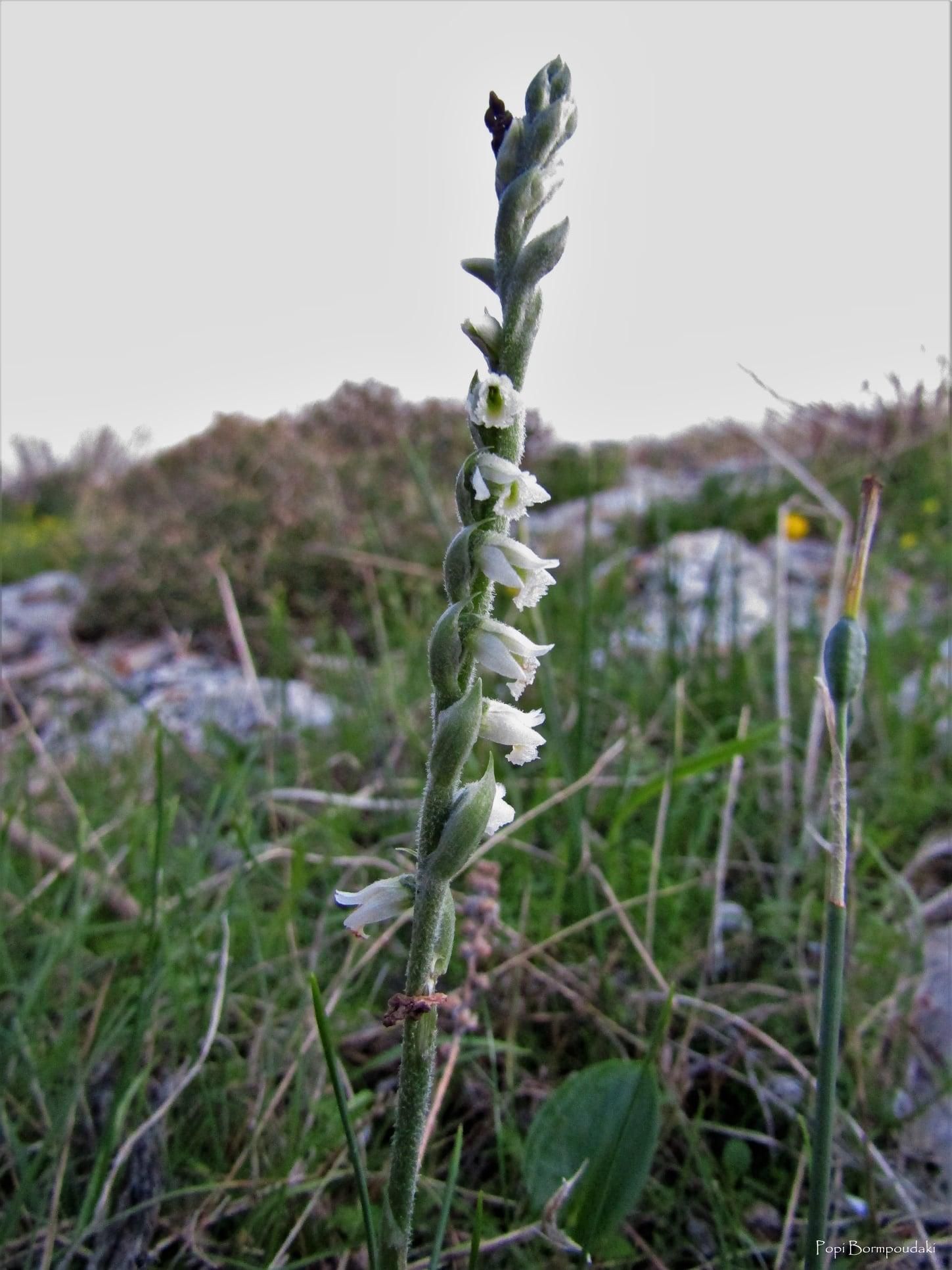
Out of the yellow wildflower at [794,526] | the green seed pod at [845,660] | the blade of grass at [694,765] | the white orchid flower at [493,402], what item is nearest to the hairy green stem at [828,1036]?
the green seed pod at [845,660]

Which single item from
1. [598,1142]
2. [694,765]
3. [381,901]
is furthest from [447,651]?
[694,765]

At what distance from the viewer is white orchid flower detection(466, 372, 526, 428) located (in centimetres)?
94

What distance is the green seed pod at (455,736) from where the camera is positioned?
3.17 ft

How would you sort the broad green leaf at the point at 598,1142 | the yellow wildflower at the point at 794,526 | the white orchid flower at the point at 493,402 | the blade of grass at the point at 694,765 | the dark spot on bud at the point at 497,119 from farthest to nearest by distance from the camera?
the yellow wildflower at the point at 794,526
the blade of grass at the point at 694,765
the broad green leaf at the point at 598,1142
the dark spot on bud at the point at 497,119
the white orchid flower at the point at 493,402

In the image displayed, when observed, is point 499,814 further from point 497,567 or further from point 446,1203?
point 446,1203

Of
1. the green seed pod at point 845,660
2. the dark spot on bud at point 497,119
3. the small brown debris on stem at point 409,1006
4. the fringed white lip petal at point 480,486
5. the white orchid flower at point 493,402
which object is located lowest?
the small brown debris on stem at point 409,1006

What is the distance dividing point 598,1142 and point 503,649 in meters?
0.76

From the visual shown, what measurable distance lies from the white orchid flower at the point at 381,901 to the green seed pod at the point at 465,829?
0.21 feet

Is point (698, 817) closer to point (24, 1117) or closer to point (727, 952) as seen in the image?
point (727, 952)

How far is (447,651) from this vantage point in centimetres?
98

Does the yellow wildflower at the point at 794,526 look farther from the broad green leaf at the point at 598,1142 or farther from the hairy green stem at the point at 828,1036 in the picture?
the hairy green stem at the point at 828,1036

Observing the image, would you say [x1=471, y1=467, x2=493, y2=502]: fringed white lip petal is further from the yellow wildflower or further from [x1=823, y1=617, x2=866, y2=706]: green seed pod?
the yellow wildflower

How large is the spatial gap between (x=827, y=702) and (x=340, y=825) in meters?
1.56

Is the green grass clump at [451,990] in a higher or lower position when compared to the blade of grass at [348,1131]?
lower
